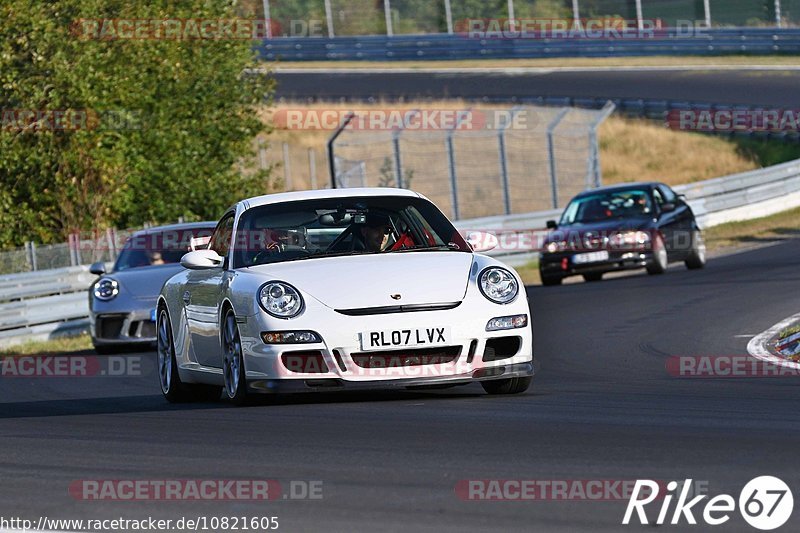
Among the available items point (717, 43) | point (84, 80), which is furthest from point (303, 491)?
point (717, 43)

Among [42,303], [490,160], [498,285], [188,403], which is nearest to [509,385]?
[498,285]

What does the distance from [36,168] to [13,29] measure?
2432 millimetres

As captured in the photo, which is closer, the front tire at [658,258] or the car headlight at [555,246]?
the front tire at [658,258]

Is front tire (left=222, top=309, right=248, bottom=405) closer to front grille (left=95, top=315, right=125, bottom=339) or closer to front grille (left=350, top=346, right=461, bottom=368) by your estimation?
front grille (left=350, top=346, right=461, bottom=368)

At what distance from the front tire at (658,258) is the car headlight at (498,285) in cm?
1408

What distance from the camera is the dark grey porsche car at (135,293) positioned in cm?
1791

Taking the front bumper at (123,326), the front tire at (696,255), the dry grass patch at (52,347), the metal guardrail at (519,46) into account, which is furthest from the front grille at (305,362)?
the metal guardrail at (519,46)

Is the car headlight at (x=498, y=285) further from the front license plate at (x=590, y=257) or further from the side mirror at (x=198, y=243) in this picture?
the front license plate at (x=590, y=257)

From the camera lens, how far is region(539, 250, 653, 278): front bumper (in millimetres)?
23578

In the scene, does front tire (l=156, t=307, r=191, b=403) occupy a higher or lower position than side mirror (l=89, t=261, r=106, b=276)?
higher

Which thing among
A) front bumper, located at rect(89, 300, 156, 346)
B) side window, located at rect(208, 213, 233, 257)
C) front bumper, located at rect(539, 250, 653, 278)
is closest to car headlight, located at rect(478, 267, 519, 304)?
side window, located at rect(208, 213, 233, 257)

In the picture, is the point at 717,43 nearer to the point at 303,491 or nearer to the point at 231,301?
the point at 231,301

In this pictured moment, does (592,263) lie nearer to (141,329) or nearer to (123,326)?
(141,329)

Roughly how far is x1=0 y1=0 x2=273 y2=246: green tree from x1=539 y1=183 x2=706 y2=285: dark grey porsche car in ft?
26.1
